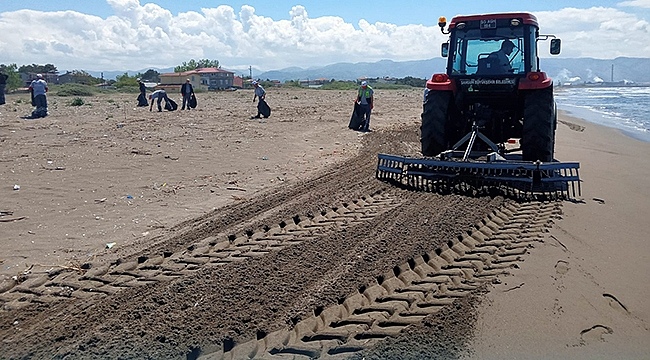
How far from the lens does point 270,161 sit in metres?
9.88

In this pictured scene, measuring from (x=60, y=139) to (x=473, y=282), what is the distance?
10.2 metres

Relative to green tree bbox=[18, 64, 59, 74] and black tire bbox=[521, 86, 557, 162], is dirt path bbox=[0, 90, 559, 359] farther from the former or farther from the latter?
green tree bbox=[18, 64, 59, 74]

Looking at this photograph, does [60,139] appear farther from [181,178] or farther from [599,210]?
[599,210]

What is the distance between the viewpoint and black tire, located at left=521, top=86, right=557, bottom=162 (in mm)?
7703

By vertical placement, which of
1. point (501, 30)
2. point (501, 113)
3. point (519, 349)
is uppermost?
point (501, 30)

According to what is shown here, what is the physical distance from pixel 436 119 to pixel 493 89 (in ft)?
2.93

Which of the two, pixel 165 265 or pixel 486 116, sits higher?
pixel 486 116

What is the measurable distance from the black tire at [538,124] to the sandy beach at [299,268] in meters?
0.75

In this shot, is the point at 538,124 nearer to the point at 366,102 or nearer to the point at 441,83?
the point at 441,83

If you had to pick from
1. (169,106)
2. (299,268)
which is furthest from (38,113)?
(299,268)

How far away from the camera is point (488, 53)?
8664 millimetres

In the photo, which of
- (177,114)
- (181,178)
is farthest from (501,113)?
(177,114)

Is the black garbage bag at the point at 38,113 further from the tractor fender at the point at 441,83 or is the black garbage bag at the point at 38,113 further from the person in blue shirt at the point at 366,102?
the tractor fender at the point at 441,83

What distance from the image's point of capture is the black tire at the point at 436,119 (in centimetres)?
845
